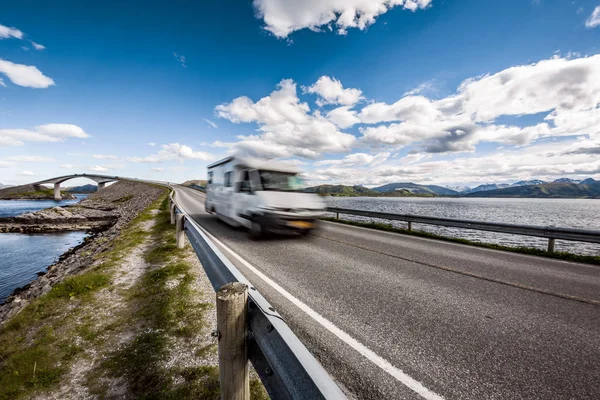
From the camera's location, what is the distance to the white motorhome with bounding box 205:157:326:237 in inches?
316

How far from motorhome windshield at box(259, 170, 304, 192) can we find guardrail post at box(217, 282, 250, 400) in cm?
709

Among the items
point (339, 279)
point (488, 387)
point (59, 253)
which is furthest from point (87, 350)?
point (59, 253)

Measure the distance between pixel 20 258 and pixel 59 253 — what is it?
1445 mm

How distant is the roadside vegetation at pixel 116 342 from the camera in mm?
2379

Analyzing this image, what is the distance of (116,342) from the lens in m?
3.05

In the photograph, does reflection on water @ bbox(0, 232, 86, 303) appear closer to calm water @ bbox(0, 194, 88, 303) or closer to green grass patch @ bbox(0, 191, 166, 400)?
calm water @ bbox(0, 194, 88, 303)

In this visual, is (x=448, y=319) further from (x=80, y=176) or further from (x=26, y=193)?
(x=26, y=193)

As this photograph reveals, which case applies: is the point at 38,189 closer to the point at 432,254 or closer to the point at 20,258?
the point at 20,258

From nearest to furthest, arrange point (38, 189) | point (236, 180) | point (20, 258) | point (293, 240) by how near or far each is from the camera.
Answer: point (293, 240)
point (236, 180)
point (20, 258)
point (38, 189)

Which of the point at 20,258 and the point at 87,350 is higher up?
the point at 87,350

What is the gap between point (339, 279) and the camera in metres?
5.11

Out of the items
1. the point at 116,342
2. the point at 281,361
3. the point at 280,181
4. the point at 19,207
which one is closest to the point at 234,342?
the point at 281,361

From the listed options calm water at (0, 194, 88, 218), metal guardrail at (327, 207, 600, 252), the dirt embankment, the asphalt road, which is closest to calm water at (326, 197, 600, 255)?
metal guardrail at (327, 207, 600, 252)

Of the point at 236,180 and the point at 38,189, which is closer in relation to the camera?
the point at 236,180
